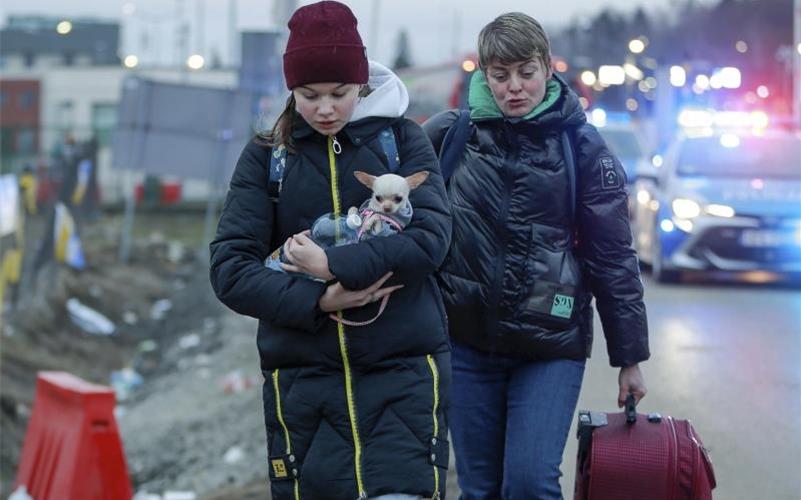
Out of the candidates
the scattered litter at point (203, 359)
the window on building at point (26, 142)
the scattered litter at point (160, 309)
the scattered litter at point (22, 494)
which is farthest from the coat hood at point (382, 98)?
the window on building at point (26, 142)

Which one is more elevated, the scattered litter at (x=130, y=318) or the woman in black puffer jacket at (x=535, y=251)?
the woman in black puffer jacket at (x=535, y=251)

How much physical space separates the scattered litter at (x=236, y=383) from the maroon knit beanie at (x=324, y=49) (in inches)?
421

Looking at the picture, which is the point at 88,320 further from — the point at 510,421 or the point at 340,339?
the point at 340,339

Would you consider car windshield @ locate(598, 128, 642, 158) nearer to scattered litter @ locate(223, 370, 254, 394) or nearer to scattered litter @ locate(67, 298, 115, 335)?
scattered litter @ locate(67, 298, 115, 335)

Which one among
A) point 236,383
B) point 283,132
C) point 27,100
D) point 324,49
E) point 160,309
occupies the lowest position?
point 160,309

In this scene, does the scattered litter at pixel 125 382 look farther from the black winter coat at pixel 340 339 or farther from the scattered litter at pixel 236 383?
the black winter coat at pixel 340 339

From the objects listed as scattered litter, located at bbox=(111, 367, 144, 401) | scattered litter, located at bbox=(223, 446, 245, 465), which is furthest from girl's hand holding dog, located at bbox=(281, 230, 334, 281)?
scattered litter, located at bbox=(111, 367, 144, 401)

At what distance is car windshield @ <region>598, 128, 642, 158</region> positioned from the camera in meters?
25.3

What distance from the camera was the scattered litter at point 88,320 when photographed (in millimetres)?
22078

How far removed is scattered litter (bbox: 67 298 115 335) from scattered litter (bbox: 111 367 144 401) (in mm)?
3082

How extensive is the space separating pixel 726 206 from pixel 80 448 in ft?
30.1

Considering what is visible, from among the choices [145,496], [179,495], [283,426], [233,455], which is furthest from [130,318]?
[283,426]

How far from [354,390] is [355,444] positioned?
0.14 meters

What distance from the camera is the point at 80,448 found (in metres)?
6.97
